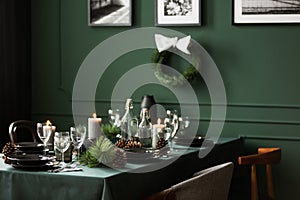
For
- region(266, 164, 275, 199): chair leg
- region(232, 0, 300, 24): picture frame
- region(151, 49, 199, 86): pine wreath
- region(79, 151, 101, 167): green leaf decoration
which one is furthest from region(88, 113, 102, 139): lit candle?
region(232, 0, 300, 24): picture frame

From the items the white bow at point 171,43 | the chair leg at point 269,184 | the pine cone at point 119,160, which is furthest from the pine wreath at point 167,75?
the pine cone at point 119,160

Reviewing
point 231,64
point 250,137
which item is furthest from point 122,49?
point 250,137

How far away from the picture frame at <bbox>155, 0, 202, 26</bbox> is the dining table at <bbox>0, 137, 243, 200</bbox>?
1628mm

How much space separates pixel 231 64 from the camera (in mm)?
5328

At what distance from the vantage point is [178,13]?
5.43 m

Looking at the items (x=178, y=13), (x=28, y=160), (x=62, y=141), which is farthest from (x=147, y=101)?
(x=28, y=160)

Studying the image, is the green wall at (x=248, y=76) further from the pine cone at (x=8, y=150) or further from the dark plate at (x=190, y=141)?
the pine cone at (x=8, y=150)

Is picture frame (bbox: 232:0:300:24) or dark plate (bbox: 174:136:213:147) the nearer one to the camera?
dark plate (bbox: 174:136:213:147)

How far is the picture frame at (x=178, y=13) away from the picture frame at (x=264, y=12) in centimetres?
29

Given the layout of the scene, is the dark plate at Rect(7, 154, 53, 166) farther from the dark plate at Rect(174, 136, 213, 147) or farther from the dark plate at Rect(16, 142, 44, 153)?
the dark plate at Rect(174, 136, 213, 147)

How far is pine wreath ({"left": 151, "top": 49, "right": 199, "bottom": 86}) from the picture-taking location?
5.34m

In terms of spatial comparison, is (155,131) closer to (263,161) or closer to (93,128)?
(93,128)

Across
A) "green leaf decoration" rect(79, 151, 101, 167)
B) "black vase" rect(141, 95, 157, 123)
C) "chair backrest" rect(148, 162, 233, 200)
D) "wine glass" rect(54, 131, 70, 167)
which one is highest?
"black vase" rect(141, 95, 157, 123)

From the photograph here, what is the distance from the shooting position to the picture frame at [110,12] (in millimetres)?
5590
